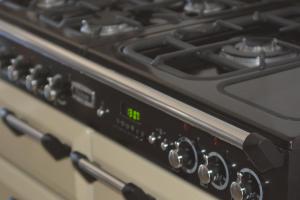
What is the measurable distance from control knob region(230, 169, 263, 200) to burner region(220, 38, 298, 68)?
0.84ft

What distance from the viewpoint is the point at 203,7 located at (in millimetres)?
1513

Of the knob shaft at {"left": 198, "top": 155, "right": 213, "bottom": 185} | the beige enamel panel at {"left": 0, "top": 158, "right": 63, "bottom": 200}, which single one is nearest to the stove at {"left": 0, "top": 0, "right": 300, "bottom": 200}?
the knob shaft at {"left": 198, "top": 155, "right": 213, "bottom": 185}

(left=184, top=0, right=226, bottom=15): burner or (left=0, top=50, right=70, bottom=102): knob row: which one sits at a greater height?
(left=184, top=0, right=226, bottom=15): burner

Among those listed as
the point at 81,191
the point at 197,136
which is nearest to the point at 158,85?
the point at 197,136

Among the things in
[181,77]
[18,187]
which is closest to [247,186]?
[181,77]

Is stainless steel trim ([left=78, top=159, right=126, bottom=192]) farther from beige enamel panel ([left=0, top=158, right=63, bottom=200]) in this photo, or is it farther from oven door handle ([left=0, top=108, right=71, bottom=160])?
beige enamel panel ([left=0, top=158, right=63, bottom=200])

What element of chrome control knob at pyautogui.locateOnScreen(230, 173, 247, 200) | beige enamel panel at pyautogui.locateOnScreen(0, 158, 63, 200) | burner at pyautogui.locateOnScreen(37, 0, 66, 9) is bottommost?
beige enamel panel at pyautogui.locateOnScreen(0, 158, 63, 200)

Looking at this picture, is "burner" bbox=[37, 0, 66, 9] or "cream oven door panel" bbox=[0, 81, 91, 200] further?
"burner" bbox=[37, 0, 66, 9]

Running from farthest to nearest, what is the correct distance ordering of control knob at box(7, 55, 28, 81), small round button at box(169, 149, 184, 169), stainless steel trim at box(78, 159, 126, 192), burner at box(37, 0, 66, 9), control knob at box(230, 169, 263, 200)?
burner at box(37, 0, 66, 9) → control knob at box(7, 55, 28, 81) → stainless steel trim at box(78, 159, 126, 192) → small round button at box(169, 149, 184, 169) → control knob at box(230, 169, 263, 200)

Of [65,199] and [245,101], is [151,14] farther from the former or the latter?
[245,101]

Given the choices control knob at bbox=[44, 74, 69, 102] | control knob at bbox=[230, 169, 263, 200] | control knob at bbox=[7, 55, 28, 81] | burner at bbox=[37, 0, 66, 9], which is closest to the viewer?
control knob at bbox=[230, 169, 263, 200]

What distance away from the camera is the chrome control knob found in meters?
0.97

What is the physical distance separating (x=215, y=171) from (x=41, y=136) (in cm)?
50

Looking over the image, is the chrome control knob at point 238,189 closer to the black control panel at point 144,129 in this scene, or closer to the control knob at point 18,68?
the black control panel at point 144,129
